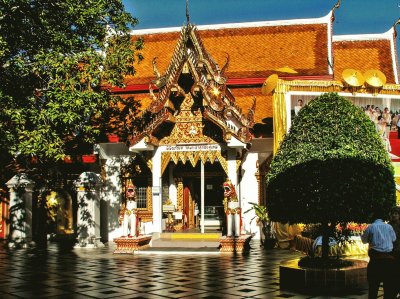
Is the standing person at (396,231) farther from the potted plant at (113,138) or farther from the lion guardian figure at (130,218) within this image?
the potted plant at (113,138)

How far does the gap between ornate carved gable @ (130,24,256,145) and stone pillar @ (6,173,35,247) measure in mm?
3879

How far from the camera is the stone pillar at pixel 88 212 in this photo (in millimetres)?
16344

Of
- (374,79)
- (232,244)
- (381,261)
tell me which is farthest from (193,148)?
(381,261)

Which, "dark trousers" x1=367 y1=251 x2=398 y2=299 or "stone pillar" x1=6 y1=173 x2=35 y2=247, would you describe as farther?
"stone pillar" x1=6 y1=173 x2=35 y2=247

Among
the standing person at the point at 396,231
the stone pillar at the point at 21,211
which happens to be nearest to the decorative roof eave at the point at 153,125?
the stone pillar at the point at 21,211

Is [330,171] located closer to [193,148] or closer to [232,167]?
[232,167]

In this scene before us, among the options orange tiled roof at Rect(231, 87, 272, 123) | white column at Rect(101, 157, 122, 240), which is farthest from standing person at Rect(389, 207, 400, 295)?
white column at Rect(101, 157, 122, 240)

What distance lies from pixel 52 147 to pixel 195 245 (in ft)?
15.6

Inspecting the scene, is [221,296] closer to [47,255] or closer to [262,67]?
[47,255]

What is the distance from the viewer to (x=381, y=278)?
6984mm

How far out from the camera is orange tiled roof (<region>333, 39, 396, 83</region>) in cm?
2125

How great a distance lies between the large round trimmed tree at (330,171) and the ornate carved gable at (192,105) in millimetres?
5566

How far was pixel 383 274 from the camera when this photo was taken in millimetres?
6961

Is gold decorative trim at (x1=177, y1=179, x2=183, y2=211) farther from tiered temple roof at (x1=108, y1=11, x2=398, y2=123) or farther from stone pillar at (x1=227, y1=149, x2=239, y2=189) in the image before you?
tiered temple roof at (x1=108, y1=11, x2=398, y2=123)
